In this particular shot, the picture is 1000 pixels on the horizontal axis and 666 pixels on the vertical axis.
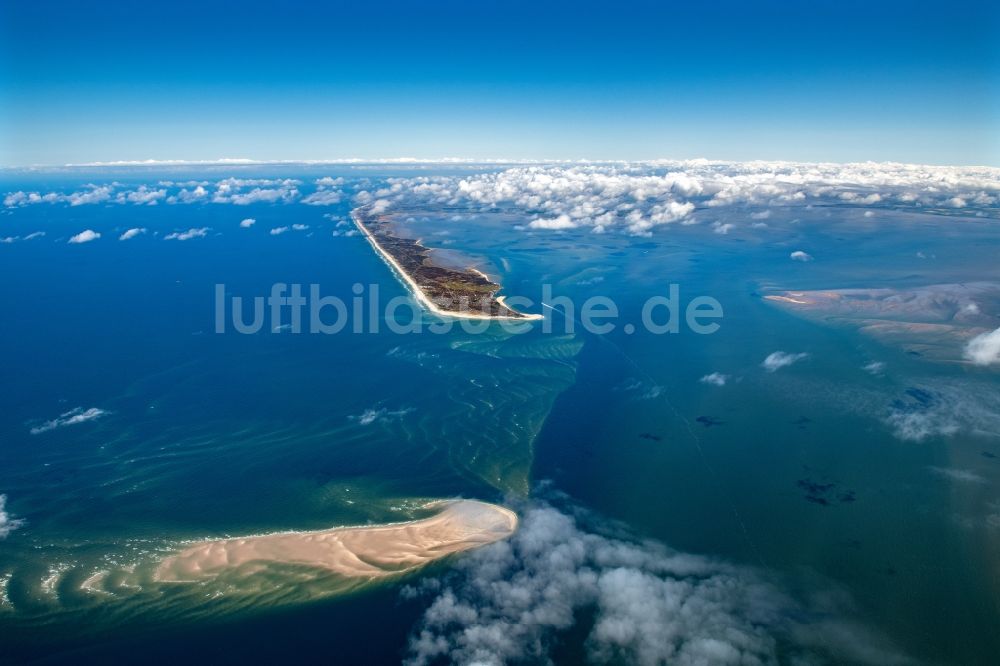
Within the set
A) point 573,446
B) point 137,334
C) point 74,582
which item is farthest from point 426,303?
point 74,582

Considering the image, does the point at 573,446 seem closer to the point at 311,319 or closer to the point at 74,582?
the point at 74,582

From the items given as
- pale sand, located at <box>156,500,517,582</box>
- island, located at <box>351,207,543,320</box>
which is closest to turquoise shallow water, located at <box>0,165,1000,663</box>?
pale sand, located at <box>156,500,517,582</box>

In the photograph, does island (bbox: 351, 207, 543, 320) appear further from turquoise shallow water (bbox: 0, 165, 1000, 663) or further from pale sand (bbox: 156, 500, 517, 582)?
pale sand (bbox: 156, 500, 517, 582)

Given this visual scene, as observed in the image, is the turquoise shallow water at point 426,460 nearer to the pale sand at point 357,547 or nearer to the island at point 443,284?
the pale sand at point 357,547

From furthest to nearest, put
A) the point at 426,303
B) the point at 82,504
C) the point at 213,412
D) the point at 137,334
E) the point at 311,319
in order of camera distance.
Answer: the point at 426,303
the point at 311,319
the point at 137,334
the point at 213,412
the point at 82,504

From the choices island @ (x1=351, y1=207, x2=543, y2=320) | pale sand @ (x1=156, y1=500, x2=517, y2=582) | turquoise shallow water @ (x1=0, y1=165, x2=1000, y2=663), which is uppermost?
island @ (x1=351, y1=207, x2=543, y2=320)

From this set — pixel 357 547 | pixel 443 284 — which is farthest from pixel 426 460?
pixel 443 284

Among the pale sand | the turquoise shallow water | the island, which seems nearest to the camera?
the turquoise shallow water
